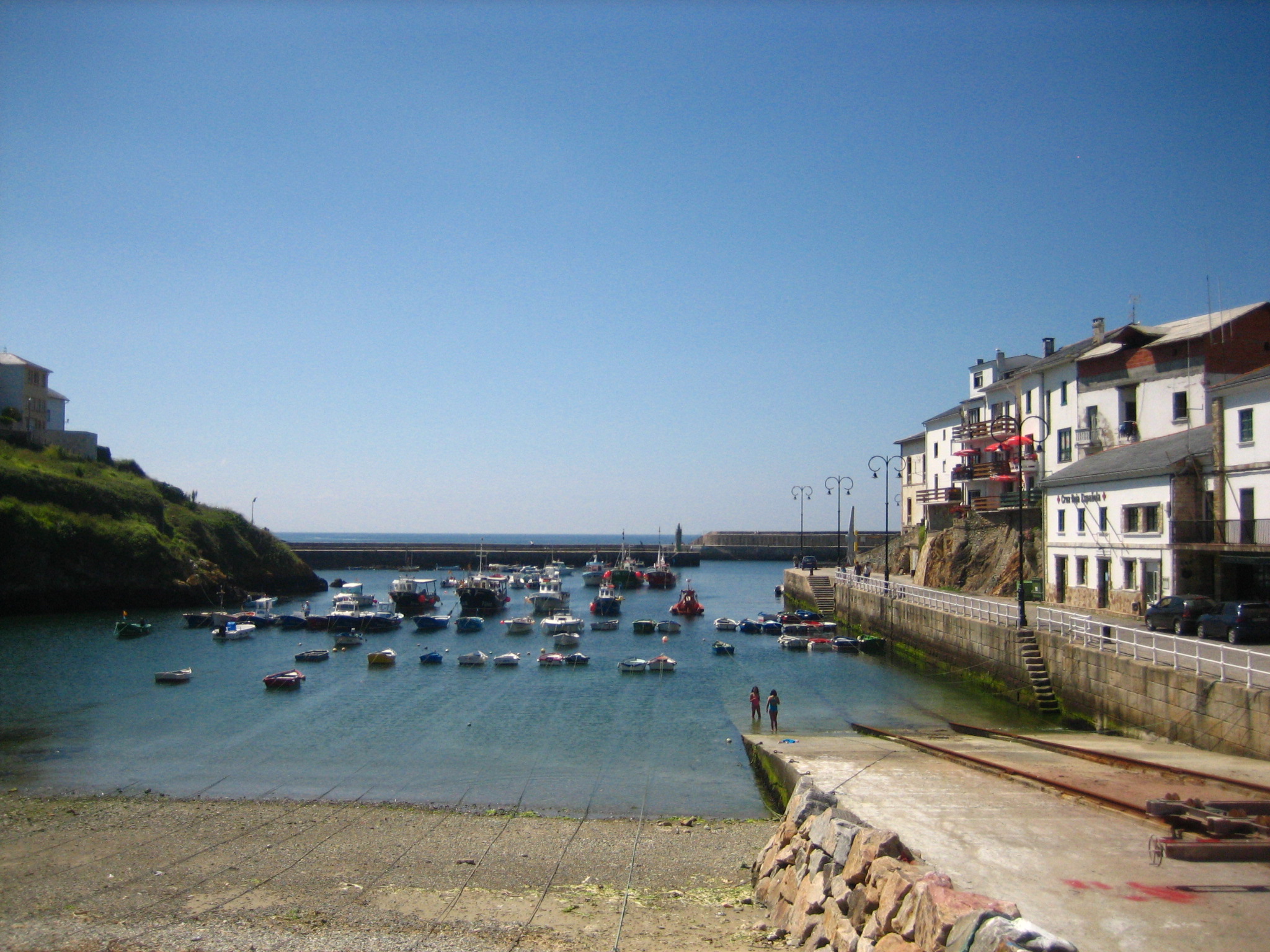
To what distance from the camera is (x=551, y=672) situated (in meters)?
48.4

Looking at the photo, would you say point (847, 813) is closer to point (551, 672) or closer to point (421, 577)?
point (551, 672)

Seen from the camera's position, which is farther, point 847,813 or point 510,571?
point 510,571

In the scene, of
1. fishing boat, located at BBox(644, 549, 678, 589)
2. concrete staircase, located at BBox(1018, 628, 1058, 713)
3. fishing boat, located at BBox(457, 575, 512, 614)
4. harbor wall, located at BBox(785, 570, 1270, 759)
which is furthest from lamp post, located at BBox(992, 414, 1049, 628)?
fishing boat, located at BBox(644, 549, 678, 589)

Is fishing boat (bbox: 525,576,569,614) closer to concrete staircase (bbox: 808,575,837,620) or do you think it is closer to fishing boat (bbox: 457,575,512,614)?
fishing boat (bbox: 457,575,512,614)

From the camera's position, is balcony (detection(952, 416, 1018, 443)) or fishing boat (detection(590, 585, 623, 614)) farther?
fishing boat (detection(590, 585, 623, 614))

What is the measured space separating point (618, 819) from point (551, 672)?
26.1 metres

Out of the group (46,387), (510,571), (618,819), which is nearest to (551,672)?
(618,819)

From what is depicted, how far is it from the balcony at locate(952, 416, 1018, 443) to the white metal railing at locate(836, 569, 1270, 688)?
13444mm

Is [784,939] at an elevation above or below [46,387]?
below

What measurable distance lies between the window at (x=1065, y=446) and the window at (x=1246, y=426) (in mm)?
16191

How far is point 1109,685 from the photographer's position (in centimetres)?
2808

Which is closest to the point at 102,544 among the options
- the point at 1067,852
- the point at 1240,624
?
the point at 1240,624

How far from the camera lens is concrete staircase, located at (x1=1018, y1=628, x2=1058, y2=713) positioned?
32438mm

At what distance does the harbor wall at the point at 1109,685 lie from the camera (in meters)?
21.1
